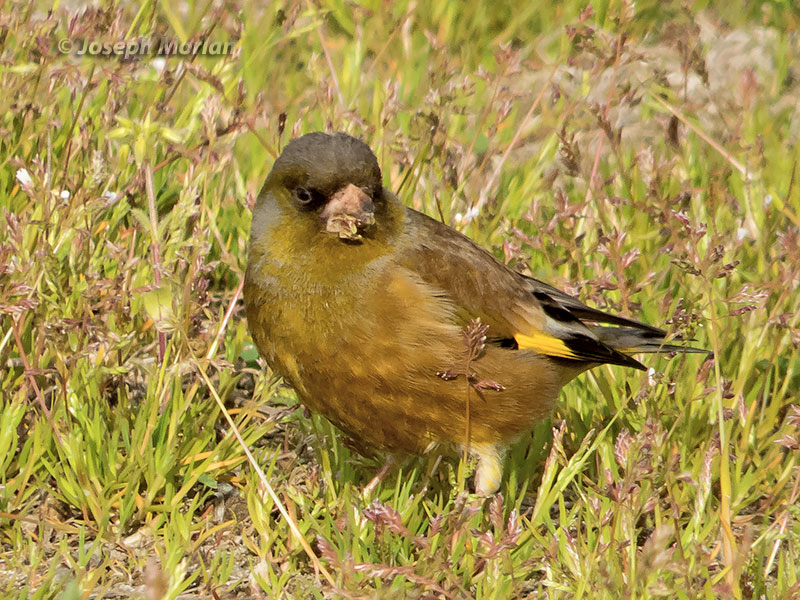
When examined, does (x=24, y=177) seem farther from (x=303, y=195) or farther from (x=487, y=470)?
(x=487, y=470)

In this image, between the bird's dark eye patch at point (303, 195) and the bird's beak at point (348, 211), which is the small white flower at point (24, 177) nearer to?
the bird's dark eye patch at point (303, 195)

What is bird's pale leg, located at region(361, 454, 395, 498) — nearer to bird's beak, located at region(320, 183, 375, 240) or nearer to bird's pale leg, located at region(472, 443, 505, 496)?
bird's pale leg, located at region(472, 443, 505, 496)

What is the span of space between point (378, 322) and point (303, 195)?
1.52 ft

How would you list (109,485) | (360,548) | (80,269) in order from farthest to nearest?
(80,269), (109,485), (360,548)

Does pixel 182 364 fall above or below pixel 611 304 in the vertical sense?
below

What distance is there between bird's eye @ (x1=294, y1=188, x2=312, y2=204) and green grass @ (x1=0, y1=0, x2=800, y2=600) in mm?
313

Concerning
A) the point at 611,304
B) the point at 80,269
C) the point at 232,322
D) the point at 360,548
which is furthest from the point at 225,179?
the point at 360,548

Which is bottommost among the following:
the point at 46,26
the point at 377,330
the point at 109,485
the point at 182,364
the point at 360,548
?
the point at 109,485

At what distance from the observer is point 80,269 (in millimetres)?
3979

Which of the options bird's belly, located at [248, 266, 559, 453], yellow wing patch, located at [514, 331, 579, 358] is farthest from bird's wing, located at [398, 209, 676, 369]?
bird's belly, located at [248, 266, 559, 453]

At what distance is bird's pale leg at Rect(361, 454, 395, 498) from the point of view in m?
3.83

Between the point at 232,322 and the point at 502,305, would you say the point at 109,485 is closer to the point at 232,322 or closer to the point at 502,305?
the point at 232,322

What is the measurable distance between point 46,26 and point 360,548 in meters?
2.38

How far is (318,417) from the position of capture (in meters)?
4.28
